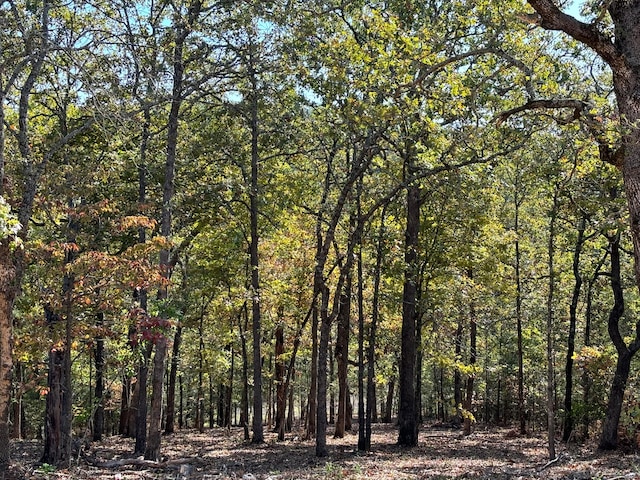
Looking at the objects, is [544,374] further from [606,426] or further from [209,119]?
[209,119]

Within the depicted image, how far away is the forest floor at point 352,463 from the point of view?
10273mm

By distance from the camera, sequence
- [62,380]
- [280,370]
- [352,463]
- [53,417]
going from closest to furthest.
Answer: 1. [352,463]
2. [53,417]
3. [62,380]
4. [280,370]

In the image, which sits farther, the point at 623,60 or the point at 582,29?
the point at 582,29

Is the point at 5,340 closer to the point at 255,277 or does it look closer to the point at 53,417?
the point at 53,417

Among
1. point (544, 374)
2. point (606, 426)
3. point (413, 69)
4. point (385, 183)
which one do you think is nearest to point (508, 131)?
point (413, 69)

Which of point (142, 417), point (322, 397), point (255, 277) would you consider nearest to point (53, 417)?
point (142, 417)

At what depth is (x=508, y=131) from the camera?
11.1 meters

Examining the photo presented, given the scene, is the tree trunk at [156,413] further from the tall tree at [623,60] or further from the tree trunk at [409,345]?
the tall tree at [623,60]

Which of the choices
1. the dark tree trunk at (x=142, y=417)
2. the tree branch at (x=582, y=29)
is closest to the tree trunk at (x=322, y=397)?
the dark tree trunk at (x=142, y=417)

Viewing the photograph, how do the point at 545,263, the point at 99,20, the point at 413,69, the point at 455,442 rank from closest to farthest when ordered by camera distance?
the point at 413,69
the point at 99,20
the point at 455,442
the point at 545,263

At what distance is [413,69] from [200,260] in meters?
15.3

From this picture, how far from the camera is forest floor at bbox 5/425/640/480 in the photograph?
10273mm

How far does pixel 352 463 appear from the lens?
13148 mm

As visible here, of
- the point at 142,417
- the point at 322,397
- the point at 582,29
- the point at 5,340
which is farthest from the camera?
the point at 142,417
